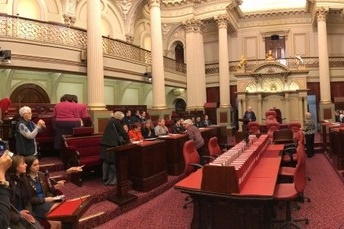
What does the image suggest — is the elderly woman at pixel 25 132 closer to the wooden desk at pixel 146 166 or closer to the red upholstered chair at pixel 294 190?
the wooden desk at pixel 146 166

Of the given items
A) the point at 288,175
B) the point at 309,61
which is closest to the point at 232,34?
the point at 309,61

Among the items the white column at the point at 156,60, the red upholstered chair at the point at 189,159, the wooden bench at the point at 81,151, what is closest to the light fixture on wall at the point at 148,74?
the white column at the point at 156,60

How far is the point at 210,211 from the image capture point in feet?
12.7

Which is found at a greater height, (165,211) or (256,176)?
(256,176)

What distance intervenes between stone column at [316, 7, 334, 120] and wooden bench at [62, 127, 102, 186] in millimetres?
14236

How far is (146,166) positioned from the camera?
6355 millimetres

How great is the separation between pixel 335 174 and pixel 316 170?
64 centimetres

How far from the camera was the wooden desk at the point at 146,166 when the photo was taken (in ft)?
20.6

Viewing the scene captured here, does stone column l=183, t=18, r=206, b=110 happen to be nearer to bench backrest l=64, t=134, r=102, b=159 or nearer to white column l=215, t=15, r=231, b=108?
white column l=215, t=15, r=231, b=108

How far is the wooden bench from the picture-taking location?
243 inches

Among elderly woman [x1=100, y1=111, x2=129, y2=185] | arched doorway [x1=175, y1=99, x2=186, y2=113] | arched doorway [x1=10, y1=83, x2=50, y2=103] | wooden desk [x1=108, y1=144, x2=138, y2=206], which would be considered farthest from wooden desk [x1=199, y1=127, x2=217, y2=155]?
arched doorway [x1=175, y1=99, x2=186, y2=113]

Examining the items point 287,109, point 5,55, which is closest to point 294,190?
point 5,55

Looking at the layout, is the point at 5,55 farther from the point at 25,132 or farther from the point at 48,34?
the point at 25,132

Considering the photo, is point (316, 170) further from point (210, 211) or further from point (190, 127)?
point (210, 211)
